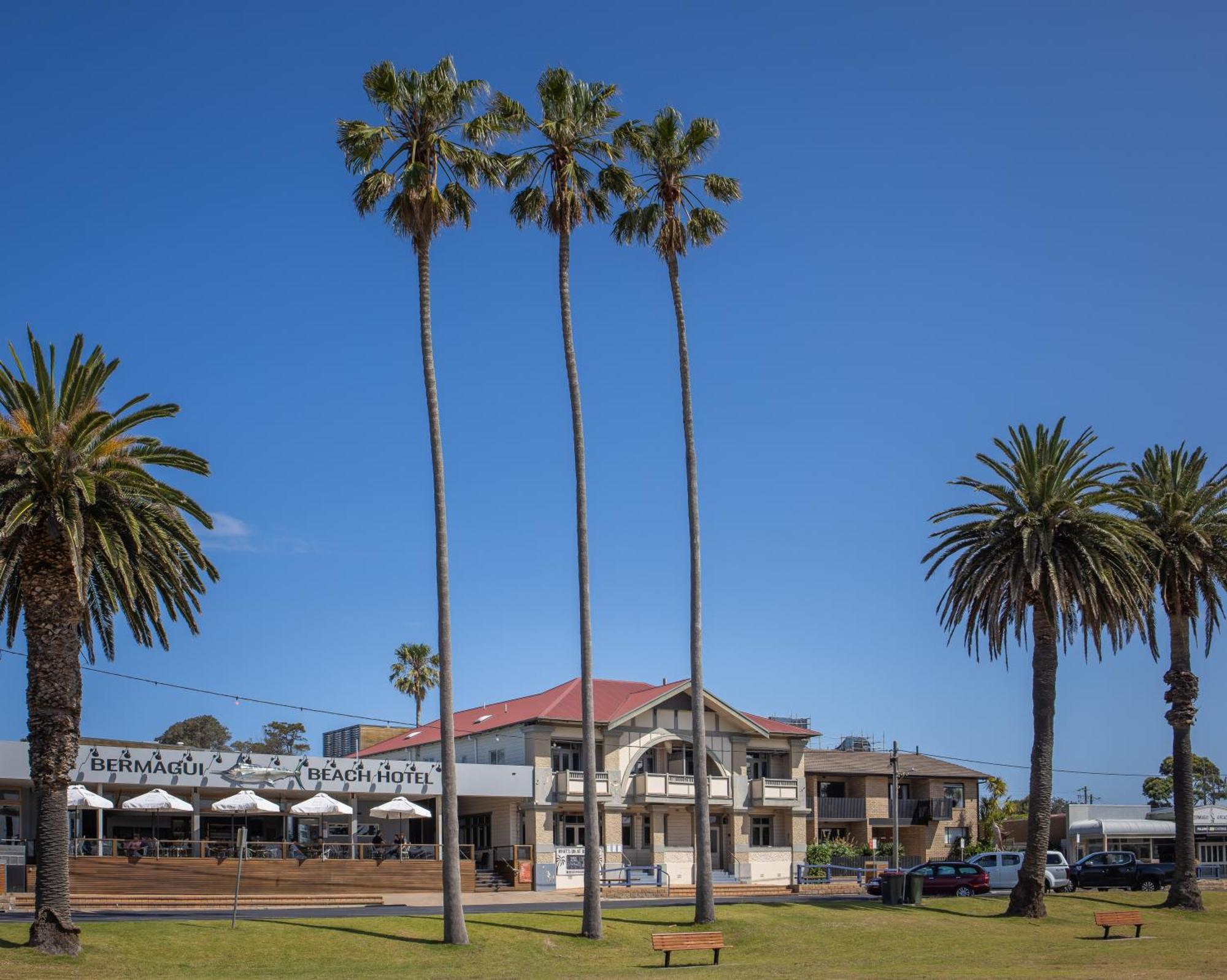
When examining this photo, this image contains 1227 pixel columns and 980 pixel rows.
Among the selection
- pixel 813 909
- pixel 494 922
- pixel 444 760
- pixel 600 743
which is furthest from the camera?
pixel 600 743

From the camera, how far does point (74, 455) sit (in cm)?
2956

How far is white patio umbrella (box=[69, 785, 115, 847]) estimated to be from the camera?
43.9m

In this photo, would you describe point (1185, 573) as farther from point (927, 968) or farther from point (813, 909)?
point (927, 968)

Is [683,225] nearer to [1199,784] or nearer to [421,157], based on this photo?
[421,157]

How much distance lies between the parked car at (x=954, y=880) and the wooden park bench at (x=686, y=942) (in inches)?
839

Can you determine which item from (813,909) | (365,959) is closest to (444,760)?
(365,959)

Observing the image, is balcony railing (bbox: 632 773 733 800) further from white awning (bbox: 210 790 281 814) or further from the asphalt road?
white awning (bbox: 210 790 281 814)

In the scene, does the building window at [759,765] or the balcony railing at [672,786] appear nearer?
the balcony railing at [672,786]

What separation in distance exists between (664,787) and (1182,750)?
21019mm

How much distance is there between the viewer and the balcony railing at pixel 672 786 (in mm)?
57781

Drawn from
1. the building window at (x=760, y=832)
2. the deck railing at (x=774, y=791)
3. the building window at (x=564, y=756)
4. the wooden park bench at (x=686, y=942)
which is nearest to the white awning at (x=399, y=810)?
the building window at (x=564, y=756)

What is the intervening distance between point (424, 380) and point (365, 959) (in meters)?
14.0

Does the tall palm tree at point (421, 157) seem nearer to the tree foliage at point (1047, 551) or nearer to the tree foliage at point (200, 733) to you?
the tree foliage at point (1047, 551)

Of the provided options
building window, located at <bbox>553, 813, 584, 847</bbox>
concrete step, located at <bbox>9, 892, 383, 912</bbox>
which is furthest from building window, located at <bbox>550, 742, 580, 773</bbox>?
concrete step, located at <bbox>9, 892, 383, 912</bbox>
